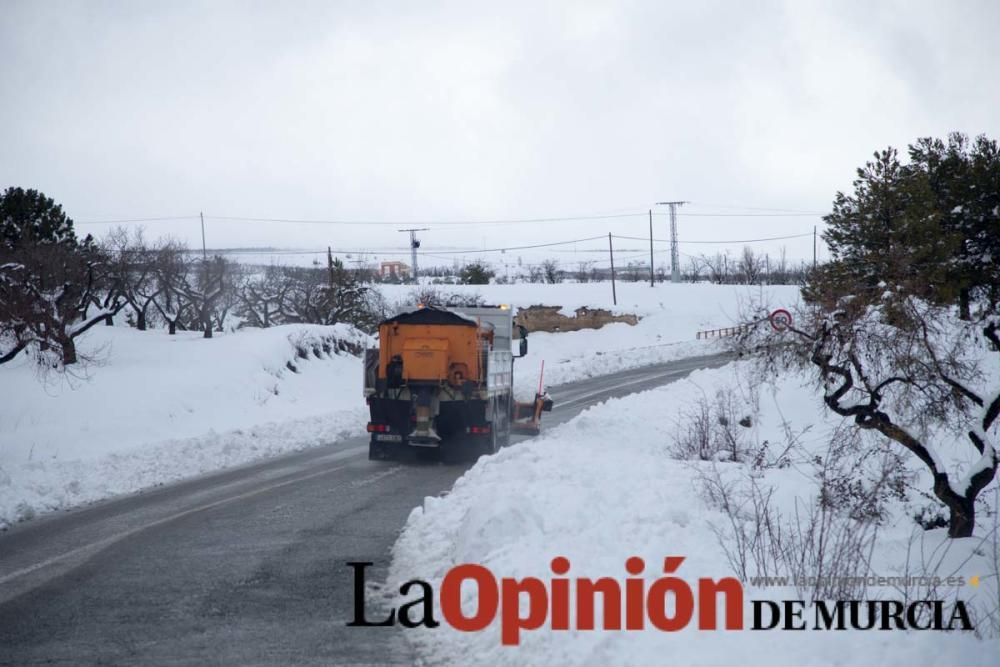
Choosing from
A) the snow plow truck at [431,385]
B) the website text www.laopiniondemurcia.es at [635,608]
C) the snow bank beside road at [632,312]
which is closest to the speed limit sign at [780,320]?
the website text www.laopiniondemurcia.es at [635,608]

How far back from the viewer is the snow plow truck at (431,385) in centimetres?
1658

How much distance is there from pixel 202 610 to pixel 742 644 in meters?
4.62

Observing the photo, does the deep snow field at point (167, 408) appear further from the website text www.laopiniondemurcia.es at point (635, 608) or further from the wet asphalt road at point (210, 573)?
the website text www.laopiniondemurcia.es at point (635, 608)

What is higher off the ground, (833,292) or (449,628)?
(833,292)

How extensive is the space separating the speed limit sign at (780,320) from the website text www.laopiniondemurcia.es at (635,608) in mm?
6163

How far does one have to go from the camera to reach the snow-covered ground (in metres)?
5.05

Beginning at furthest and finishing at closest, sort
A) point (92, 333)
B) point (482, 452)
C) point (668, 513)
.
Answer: point (92, 333) → point (482, 452) → point (668, 513)

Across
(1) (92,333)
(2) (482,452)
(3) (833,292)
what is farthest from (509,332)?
(1) (92,333)

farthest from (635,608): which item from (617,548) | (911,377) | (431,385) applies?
(431,385)

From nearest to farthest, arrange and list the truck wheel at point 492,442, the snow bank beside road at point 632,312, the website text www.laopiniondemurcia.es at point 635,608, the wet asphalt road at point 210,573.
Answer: the website text www.laopiniondemurcia.es at point 635,608 → the wet asphalt road at point 210,573 → the truck wheel at point 492,442 → the snow bank beside road at point 632,312

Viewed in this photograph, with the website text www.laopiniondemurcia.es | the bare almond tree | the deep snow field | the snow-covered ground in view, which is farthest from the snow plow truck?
the website text www.laopiniondemurcia.es

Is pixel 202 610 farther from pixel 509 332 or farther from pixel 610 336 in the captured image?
pixel 610 336

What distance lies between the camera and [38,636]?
21.4 feet

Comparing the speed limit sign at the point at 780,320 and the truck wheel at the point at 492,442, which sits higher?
the speed limit sign at the point at 780,320
